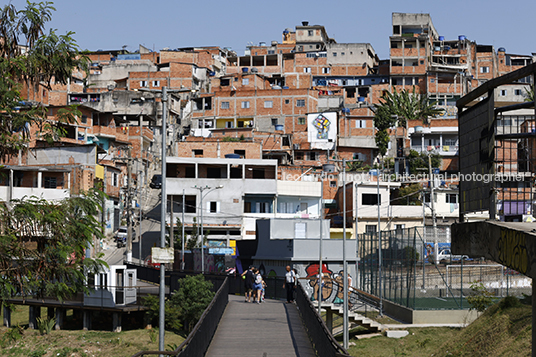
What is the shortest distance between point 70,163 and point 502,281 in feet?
139

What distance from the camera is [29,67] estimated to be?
16.2 m

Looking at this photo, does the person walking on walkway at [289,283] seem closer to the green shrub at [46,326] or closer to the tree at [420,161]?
the green shrub at [46,326]

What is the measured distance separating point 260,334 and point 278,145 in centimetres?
6802

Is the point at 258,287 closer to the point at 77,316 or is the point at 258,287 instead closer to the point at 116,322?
the point at 116,322

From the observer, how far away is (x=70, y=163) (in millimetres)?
62938

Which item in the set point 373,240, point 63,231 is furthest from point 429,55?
point 63,231

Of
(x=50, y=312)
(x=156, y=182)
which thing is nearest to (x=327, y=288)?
(x=50, y=312)

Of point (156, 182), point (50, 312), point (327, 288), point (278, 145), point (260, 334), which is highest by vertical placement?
point (278, 145)

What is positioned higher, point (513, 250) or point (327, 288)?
point (513, 250)

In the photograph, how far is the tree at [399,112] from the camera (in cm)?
9031

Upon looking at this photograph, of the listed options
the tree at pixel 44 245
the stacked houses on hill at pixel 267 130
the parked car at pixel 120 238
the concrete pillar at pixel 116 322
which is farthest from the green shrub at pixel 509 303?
the parked car at pixel 120 238

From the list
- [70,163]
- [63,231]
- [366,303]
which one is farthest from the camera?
[70,163]

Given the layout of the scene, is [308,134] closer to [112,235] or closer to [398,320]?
[112,235]

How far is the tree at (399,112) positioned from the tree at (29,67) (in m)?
72.4
